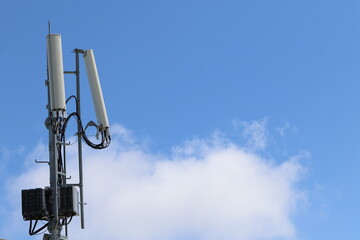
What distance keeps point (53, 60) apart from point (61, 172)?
2887mm

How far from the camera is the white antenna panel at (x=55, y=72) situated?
22.8 meters

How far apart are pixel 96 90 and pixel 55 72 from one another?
2.03 metres

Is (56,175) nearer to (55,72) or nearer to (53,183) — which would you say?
(53,183)

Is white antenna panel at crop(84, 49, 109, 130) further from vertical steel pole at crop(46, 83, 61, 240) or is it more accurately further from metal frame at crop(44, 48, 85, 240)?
vertical steel pole at crop(46, 83, 61, 240)

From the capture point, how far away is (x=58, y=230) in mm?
22938

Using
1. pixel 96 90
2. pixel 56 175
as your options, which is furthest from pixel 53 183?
pixel 96 90

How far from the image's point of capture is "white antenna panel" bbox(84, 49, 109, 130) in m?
24.4

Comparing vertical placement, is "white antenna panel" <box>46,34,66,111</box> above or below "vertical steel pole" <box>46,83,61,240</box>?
above

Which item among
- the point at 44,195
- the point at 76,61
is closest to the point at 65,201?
the point at 44,195

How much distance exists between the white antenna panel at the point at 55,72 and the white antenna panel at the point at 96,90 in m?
1.66

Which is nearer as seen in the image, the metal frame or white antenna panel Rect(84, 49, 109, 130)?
the metal frame

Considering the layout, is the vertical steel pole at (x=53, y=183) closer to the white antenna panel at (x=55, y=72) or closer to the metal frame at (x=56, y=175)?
the metal frame at (x=56, y=175)

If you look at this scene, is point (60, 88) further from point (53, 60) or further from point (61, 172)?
point (61, 172)

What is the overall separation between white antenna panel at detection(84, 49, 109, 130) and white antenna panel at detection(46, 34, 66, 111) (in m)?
1.66
